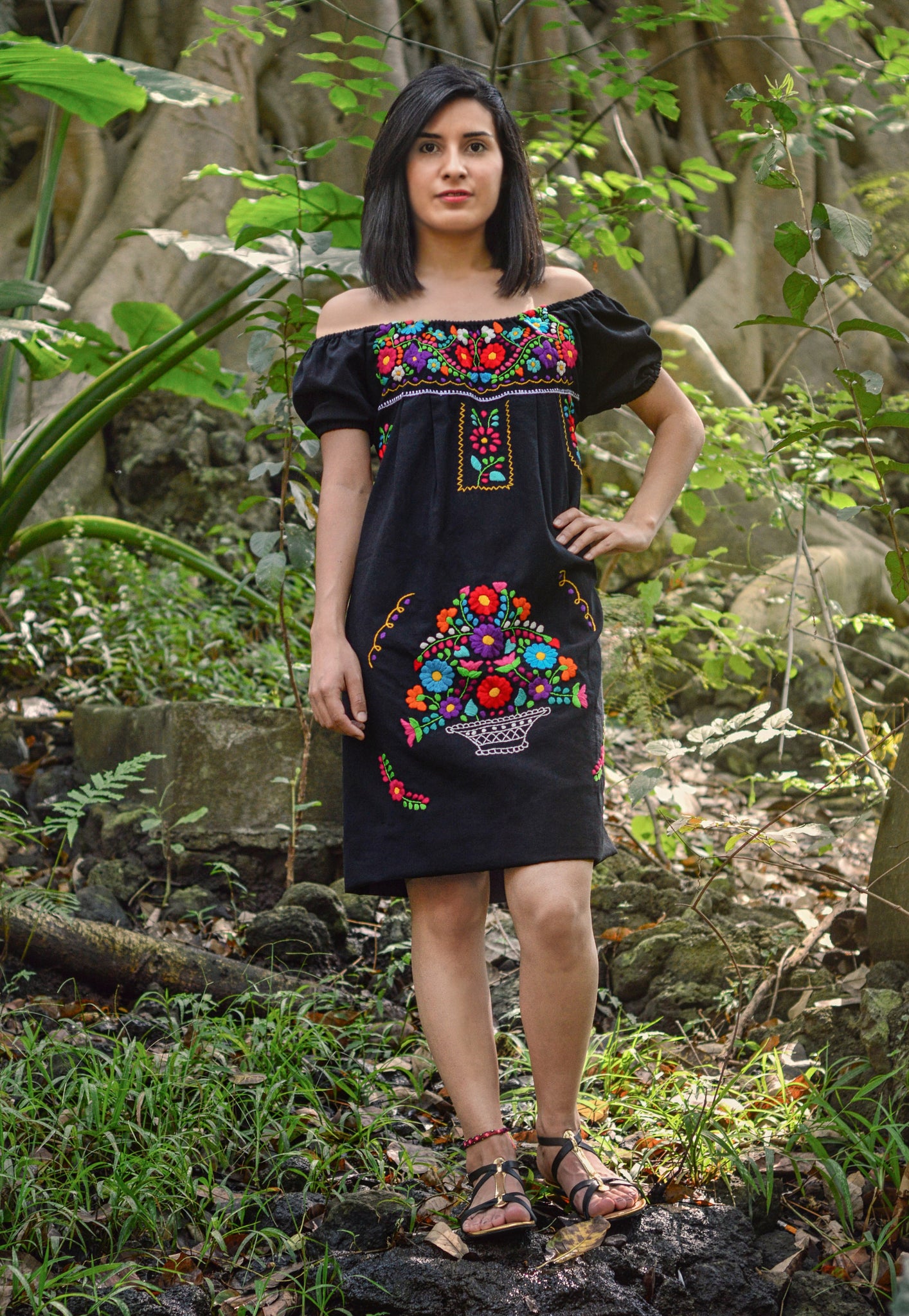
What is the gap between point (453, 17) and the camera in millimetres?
6609

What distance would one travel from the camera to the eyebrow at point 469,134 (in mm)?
2010

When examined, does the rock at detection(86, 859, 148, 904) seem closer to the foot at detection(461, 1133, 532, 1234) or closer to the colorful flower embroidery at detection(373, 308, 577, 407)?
the foot at detection(461, 1133, 532, 1234)

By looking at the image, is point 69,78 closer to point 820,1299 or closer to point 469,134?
point 469,134

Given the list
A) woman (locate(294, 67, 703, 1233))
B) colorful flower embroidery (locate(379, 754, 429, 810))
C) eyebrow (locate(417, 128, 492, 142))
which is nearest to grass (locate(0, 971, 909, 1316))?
woman (locate(294, 67, 703, 1233))

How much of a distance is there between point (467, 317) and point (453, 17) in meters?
5.51

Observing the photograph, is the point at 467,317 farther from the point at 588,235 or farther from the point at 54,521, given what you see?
the point at 54,521

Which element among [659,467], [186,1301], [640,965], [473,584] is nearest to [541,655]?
[473,584]

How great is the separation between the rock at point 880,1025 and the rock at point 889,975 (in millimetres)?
39

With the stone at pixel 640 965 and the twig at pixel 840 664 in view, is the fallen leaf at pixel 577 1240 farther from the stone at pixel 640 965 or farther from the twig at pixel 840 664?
the twig at pixel 840 664

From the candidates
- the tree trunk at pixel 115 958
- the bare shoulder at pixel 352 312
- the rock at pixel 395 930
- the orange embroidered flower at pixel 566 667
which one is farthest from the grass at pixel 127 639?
the orange embroidered flower at pixel 566 667

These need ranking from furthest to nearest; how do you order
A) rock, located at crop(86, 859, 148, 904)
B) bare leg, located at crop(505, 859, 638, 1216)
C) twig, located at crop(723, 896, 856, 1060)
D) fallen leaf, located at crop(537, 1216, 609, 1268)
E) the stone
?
rock, located at crop(86, 859, 148, 904) < the stone < twig, located at crop(723, 896, 856, 1060) < bare leg, located at crop(505, 859, 638, 1216) < fallen leaf, located at crop(537, 1216, 609, 1268)

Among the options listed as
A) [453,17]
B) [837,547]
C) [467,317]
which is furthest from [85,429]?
[453,17]

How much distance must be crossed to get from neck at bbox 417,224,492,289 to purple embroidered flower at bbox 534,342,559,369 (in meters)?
0.19

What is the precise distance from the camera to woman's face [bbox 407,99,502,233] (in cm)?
200
